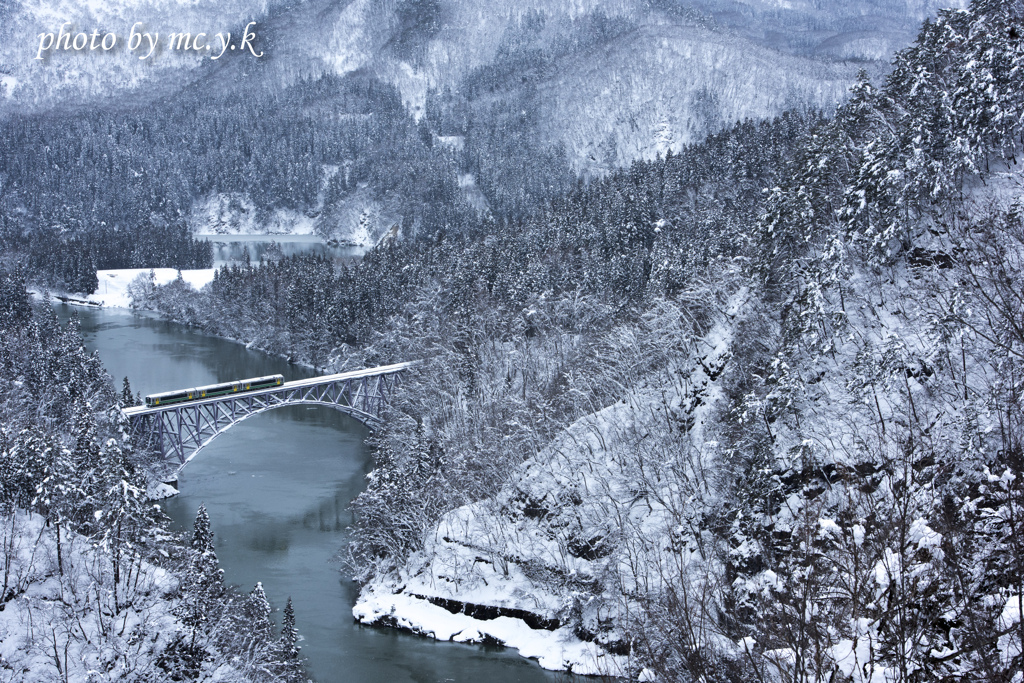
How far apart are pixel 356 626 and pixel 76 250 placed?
114064mm

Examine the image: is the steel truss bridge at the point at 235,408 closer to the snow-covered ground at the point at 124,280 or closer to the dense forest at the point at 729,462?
the dense forest at the point at 729,462

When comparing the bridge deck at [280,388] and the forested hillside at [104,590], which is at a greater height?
the bridge deck at [280,388]

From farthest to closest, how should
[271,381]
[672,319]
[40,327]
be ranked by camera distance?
[40,327], [271,381], [672,319]

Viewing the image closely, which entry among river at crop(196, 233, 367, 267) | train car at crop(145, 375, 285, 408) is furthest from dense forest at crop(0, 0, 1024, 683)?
river at crop(196, 233, 367, 267)

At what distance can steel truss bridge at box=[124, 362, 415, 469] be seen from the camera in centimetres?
4853

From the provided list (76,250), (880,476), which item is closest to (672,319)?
(880,476)

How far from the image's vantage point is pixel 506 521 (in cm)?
3716

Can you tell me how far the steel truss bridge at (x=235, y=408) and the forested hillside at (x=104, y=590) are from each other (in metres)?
8.57

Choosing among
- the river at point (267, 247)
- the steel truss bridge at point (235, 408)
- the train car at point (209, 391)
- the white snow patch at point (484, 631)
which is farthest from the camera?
the river at point (267, 247)

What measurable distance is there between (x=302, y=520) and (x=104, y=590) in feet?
51.4

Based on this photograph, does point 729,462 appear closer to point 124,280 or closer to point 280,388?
point 280,388

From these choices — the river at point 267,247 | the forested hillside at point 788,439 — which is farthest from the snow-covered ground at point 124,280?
the forested hillside at point 788,439

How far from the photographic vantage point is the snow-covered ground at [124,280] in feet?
396

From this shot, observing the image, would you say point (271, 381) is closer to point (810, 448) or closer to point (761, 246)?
point (761, 246)
